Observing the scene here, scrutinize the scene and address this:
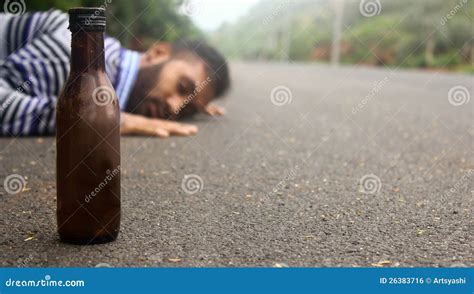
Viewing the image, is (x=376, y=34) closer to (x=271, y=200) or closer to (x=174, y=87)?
(x=174, y=87)

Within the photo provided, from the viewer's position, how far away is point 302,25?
55.0 metres

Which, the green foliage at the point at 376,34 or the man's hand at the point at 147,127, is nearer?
the man's hand at the point at 147,127

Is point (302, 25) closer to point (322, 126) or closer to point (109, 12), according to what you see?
point (109, 12)

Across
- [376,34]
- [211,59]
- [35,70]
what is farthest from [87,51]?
[376,34]

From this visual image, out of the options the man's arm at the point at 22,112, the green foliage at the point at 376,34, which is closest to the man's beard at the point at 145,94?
the man's arm at the point at 22,112

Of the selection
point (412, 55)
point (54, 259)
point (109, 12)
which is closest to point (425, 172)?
point (54, 259)

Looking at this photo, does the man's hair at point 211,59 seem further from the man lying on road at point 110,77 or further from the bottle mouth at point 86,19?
the bottle mouth at point 86,19

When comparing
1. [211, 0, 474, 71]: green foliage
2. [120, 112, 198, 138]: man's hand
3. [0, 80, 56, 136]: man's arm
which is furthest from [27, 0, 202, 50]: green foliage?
[0, 80, 56, 136]: man's arm

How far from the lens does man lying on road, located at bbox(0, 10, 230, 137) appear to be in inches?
175

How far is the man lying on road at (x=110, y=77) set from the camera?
4445 millimetres

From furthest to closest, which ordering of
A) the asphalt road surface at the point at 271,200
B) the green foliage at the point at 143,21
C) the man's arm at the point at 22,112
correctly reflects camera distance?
the green foliage at the point at 143,21 < the man's arm at the point at 22,112 < the asphalt road surface at the point at 271,200

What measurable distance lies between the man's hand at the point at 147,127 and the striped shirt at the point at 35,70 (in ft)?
0.67

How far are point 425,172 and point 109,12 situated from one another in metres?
9.51

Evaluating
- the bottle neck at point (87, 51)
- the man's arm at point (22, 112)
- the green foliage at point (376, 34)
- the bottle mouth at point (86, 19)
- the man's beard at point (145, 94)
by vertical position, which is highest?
the green foliage at point (376, 34)
